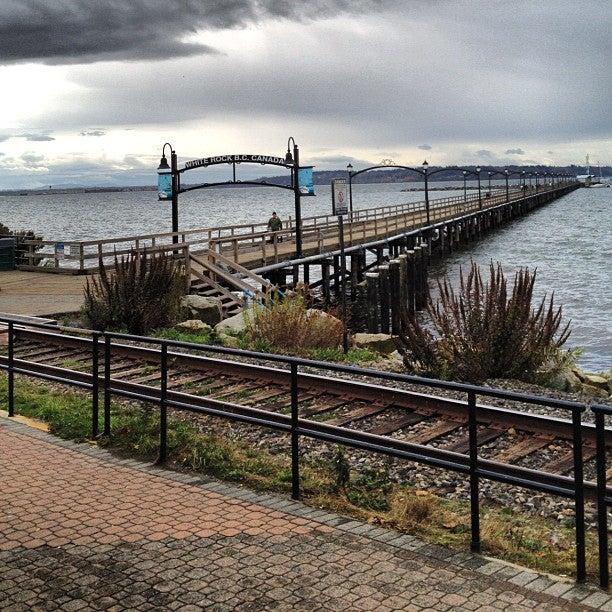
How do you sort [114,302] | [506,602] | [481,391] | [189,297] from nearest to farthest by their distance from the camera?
[506,602]
[481,391]
[114,302]
[189,297]

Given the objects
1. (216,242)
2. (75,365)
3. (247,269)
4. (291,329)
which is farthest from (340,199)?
(247,269)

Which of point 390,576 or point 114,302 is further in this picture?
point 114,302

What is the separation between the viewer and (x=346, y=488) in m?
6.94

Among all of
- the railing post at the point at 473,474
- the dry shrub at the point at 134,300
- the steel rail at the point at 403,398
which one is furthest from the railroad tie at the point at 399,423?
the dry shrub at the point at 134,300

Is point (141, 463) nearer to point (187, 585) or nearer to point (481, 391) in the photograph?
point (187, 585)

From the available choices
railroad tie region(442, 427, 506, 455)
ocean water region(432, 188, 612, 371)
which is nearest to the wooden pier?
ocean water region(432, 188, 612, 371)

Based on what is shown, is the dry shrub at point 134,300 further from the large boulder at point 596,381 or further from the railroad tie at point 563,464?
the railroad tie at point 563,464

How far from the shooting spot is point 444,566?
5266 mm

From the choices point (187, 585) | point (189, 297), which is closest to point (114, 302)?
point (189, 297)

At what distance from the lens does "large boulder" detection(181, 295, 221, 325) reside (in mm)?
19000

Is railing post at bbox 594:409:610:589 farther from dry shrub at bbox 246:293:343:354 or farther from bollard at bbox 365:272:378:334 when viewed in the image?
bollard at bbox 365:272:378:334

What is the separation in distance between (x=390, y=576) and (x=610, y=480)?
2983mm

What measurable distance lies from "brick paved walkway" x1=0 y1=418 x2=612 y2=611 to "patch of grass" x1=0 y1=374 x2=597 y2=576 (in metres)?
0.29

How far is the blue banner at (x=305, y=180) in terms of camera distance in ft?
94.9
